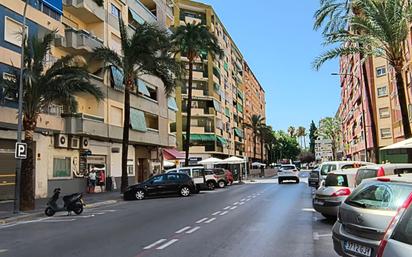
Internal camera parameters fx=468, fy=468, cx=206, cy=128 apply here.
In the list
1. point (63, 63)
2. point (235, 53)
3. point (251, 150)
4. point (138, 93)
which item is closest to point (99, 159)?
point (138, 93)

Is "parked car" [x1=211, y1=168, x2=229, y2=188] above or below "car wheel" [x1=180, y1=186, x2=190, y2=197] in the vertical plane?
above

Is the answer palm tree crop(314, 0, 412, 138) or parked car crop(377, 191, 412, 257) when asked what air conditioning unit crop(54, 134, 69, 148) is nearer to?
palm tree crop(314, 0, 412, 138)

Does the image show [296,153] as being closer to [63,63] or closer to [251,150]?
[251,150]

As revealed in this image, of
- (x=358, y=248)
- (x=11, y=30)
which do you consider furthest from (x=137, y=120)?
(x=358, y=248)

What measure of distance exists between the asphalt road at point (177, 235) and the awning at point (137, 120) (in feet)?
68.0

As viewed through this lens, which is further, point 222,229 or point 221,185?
point 221,185

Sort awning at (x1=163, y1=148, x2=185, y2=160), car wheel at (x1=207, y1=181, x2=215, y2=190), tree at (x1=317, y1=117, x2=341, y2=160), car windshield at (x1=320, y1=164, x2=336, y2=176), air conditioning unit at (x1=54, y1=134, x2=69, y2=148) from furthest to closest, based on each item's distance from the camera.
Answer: tree at (x1=317, y1=117, x2=341, y2=160), awning at (x1=163, y1=148, x2=185, y2=160), car wheel at (x1=207, y1=181, x2=215, y2=190), air conditioning unit at (x1=54, y1=134, x2=69, y2=148), car windshield at (x1=320, y1=164, x2=336, y2=176)

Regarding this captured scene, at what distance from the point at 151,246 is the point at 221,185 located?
30478 millimetres

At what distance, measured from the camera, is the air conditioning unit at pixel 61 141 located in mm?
29594

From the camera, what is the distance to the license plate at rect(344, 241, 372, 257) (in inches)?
263

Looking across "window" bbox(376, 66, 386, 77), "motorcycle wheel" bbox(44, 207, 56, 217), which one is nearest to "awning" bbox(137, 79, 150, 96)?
"motorcycle wheel" bbox(44, 207, 56, 217)

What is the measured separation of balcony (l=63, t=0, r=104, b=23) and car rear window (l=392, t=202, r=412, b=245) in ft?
97.7

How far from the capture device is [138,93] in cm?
4041

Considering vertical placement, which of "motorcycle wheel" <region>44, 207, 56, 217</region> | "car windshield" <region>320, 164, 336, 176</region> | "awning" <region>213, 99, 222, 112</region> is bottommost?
"motorcycle wheel" <region>44, 207, 56, 217</region>
